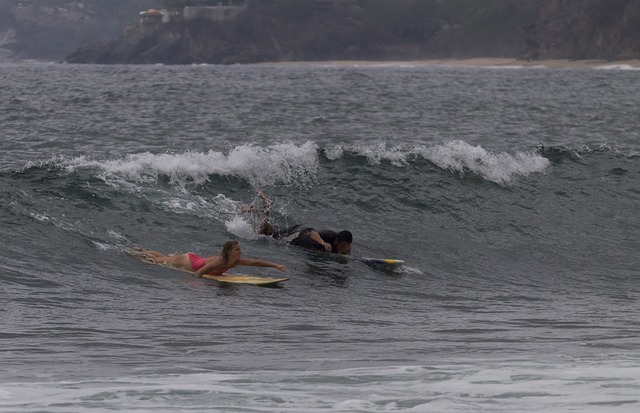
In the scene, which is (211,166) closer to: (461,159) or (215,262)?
(461,159)

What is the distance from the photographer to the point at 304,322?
11.5 m

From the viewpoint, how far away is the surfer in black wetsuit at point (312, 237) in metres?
15.4

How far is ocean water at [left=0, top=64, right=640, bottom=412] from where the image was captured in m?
8.66

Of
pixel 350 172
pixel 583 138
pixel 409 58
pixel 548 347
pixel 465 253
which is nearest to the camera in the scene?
pixel 548 347

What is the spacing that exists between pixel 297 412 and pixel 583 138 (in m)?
24.5

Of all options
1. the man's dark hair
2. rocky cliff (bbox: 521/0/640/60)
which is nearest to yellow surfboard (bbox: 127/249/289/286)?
the man's dark hair

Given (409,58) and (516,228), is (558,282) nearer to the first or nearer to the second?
(516,228)

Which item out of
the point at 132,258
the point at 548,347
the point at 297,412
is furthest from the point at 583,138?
the point at 297,412

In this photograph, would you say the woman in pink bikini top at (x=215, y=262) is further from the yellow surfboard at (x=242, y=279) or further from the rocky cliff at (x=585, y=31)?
the rocky cliff at (x=585, y=31)

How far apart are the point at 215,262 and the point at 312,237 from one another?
7.21 feet

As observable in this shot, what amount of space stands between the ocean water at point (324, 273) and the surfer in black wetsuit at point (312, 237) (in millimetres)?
229

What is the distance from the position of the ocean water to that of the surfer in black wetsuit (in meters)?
0.23

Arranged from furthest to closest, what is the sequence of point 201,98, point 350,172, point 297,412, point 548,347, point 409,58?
point 409,58 → point 201,98 → point 350,172 → point 548,347 → point 297,412

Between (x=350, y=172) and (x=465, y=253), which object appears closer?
(x=465, y=253)
